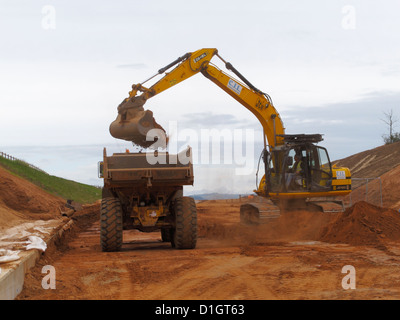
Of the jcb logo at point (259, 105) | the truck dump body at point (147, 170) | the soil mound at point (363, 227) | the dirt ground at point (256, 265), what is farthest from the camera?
the jcb logo at point (259, 105)

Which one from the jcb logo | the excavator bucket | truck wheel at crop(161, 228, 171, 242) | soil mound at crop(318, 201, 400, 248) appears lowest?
truck wheel at crop(161, 228, 171, 242)

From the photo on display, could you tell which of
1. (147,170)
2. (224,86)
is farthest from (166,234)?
(224,86)

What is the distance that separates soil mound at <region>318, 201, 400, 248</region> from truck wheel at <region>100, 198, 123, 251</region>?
5.66 m

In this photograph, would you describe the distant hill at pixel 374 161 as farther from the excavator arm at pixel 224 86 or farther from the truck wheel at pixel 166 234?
the truck wheel at pixel 166 234

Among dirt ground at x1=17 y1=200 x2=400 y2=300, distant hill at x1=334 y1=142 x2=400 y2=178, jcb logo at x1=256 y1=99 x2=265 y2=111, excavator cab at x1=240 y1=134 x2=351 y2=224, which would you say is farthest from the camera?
distant hill at x1=334 y1=142 x2=400 y2=178

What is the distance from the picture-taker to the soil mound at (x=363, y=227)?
47.4 feet

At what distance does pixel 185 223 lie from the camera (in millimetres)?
13680

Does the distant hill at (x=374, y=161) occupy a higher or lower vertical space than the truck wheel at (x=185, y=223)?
higher

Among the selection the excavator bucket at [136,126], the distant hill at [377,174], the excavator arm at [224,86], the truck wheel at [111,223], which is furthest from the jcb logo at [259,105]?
the distant hill at [377,174]

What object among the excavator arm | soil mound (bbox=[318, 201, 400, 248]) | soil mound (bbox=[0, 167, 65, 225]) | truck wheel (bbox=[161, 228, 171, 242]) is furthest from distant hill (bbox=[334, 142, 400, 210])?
soil mound (bbox=[0, 167, 65, 225])

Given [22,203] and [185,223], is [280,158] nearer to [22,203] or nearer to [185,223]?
[185,223]

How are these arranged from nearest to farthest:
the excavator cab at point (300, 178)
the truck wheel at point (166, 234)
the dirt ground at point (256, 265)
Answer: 1. the dirt ground at point (256, 265)
2. the truck wheel at point (166, 234)
3. the excavator cab at point (300, 178)

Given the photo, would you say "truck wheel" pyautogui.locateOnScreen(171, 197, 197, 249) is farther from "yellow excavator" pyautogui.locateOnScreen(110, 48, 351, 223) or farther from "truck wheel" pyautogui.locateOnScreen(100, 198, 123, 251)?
"yellow excavator" pyautogui.locateOnScreen(110, 48, 351, 223)

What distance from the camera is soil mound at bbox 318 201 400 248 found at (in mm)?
14438
